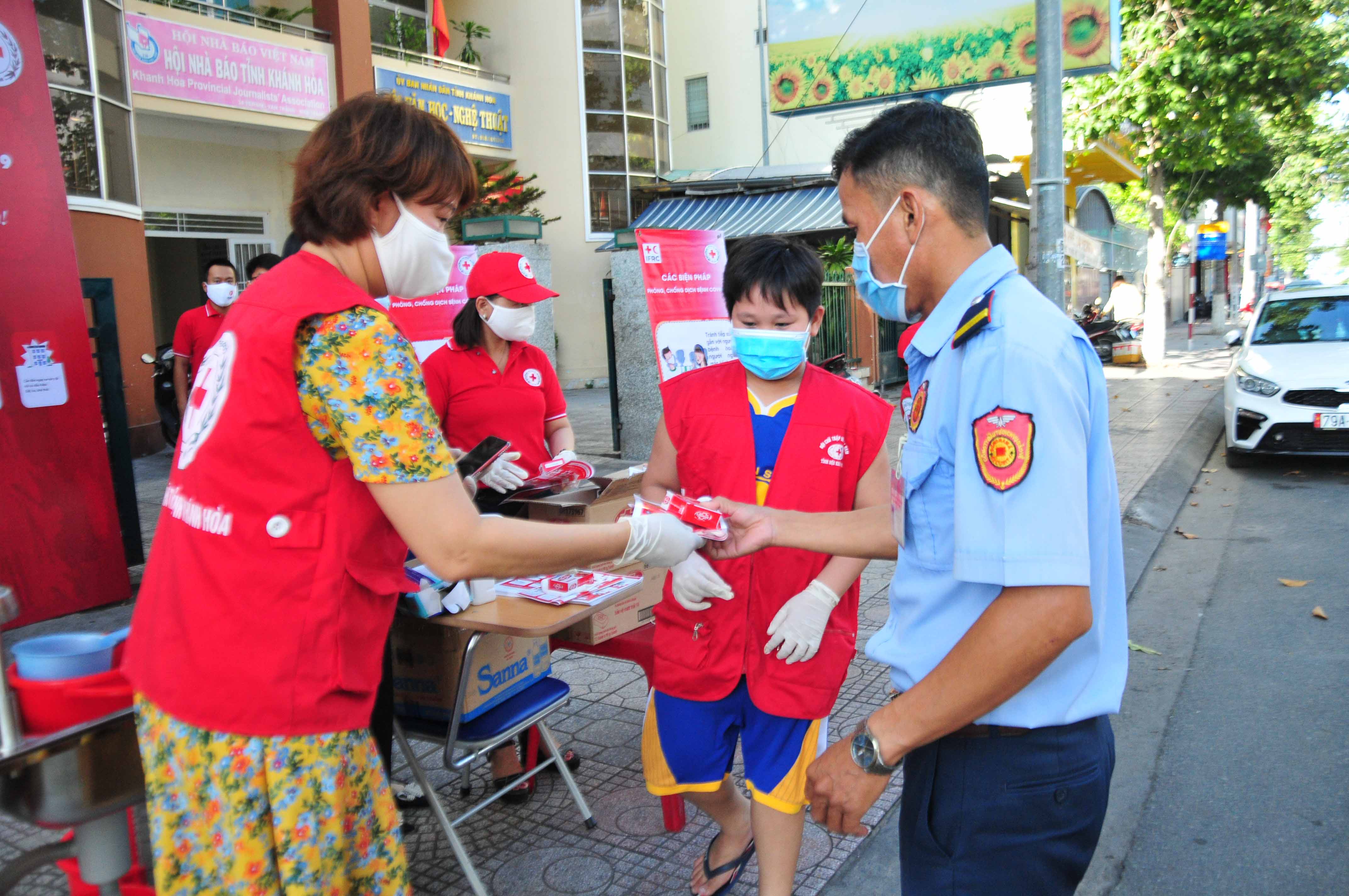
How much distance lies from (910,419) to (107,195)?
1083 centimetres

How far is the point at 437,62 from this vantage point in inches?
645

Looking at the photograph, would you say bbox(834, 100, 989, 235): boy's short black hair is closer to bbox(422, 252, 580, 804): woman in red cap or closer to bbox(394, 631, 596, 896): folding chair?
bbox(394, 631, 596, 896): folding chair

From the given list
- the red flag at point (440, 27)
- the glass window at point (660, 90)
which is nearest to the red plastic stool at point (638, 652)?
A: the red flag at point (440, 27)

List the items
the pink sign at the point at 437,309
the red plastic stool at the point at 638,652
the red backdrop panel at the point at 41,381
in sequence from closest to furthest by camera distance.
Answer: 1. the red plastic stool at the point at 638,652
2. the red backdrop panel at the point at 41,381
3. the pink sign at the point at 437,309

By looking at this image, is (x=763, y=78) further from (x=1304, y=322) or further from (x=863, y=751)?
(x=863, y=751)

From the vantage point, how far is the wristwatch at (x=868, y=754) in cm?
141

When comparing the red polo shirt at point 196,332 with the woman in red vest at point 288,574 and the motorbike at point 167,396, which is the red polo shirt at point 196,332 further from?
the woman in red vest at point 288,574

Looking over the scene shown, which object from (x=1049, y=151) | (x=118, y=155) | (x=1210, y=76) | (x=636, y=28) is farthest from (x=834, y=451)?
(x=636, y=28)

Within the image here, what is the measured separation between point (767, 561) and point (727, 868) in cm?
98

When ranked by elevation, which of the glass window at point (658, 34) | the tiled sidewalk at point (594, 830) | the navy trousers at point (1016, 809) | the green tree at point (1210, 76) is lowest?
the tiled sidewalk at point (594, 830)

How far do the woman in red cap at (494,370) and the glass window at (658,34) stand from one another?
53.9ft

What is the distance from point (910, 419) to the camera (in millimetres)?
1594

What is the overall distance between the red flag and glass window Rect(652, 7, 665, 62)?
13.9 feet

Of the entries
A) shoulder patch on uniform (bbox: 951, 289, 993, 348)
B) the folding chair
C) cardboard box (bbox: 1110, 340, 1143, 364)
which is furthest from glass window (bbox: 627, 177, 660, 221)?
shoulder patch on uniform (bbox: 951, 289, 993, 348)
